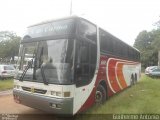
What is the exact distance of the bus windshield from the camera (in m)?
6.45

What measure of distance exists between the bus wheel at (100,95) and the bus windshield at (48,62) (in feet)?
8.41

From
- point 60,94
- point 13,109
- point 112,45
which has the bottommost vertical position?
point 13,109

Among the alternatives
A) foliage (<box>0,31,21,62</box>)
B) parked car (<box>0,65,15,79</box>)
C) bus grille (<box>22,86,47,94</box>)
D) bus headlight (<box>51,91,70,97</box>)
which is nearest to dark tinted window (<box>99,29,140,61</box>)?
bus headlight (<box>51,91,70,97</box>)

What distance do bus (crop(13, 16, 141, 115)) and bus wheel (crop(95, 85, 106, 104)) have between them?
1.5 inches

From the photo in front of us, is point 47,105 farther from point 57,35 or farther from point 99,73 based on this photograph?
point 99,73

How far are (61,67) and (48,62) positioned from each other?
1.74 ft

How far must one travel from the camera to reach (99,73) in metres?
8.58

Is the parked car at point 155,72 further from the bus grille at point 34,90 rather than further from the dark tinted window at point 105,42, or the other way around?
the bus grille at point 34,90

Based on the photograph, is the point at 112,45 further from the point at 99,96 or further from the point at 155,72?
the point at 155,72

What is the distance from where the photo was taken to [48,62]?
6.75 metres

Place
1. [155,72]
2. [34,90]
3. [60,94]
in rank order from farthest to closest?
[155,72], [34,90], [60,94]

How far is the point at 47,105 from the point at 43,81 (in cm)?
71

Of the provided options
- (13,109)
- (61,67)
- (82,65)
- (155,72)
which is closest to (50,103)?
(61,67)

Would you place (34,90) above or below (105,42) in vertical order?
below
